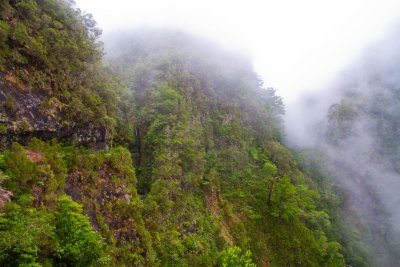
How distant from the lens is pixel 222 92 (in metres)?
56.0

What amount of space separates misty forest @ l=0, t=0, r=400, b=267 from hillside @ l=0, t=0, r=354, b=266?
12 centimetres

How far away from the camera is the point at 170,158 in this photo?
36.1m

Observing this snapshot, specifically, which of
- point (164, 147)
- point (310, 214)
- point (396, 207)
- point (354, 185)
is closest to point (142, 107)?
point (164, 147)

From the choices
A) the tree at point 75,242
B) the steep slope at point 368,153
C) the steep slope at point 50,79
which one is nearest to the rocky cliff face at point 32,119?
the steep slope at point 50,79

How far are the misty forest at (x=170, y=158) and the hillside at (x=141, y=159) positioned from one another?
117 mm

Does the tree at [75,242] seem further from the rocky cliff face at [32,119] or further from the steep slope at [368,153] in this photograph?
the steep slope at [368,153]

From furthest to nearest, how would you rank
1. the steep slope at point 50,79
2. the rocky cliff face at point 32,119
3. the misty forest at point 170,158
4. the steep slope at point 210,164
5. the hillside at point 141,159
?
the steep slope at point 210,164 < the steep slope at point 50,79 < the rocky cliff face at point 32,119 < the misty forest at point 170,158 < the hillside at point 141,159

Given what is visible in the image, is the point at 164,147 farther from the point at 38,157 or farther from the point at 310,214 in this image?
the point at 310,214

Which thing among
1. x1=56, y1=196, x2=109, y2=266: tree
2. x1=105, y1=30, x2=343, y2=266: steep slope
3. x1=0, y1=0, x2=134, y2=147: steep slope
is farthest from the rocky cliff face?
x1=105, y1=30, x2=343, y2=266: steep slope

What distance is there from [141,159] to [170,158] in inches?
129

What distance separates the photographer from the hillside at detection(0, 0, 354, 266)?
683 inches

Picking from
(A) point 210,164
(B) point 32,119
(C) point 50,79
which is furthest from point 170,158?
(B) point 32,119

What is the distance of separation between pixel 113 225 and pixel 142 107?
68.3 ft

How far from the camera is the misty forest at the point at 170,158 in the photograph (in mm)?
18500
